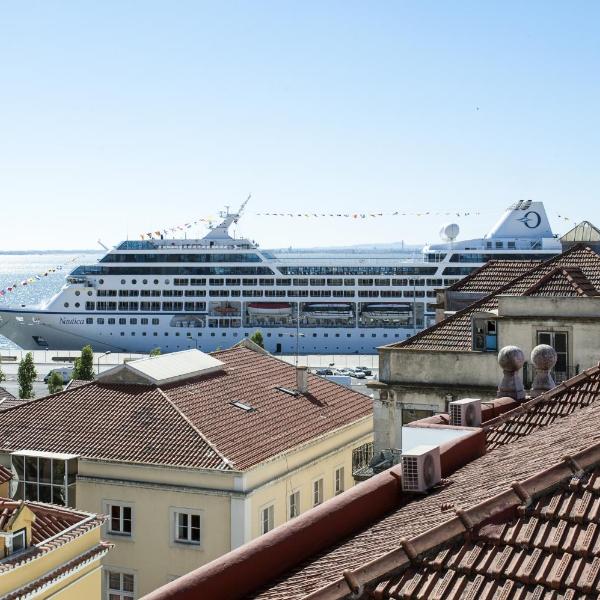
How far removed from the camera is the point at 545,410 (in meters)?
9.93

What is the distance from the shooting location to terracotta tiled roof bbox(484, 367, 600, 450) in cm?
956

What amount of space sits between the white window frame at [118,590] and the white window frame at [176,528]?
1129mm

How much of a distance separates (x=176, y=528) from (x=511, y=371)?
988 cm

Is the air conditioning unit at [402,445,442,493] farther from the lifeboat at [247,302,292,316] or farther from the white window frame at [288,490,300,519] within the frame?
the lifeboat at [247,302,292,316]

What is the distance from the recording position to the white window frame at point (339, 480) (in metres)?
24.1

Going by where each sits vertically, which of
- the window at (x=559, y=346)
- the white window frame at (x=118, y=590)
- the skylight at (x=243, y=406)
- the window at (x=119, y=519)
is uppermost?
the window at (x=559, y=346)

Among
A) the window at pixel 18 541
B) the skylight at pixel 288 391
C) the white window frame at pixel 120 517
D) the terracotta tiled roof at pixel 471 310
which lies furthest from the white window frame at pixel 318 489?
the window at pixel 18 541

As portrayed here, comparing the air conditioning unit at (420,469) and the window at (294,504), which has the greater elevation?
the air conditioning unit at (420,469)

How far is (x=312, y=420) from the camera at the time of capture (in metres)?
24.5

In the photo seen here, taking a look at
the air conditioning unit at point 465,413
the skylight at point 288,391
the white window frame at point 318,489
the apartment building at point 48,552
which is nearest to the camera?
the air conditioning unit at point 465,413

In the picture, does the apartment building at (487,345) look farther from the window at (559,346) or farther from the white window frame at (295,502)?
the white window frame at (295,502)

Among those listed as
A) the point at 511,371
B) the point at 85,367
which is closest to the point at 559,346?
the point at 511,371

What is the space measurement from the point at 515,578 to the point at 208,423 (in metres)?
17.4

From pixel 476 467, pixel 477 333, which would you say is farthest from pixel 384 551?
pixel 477 333
